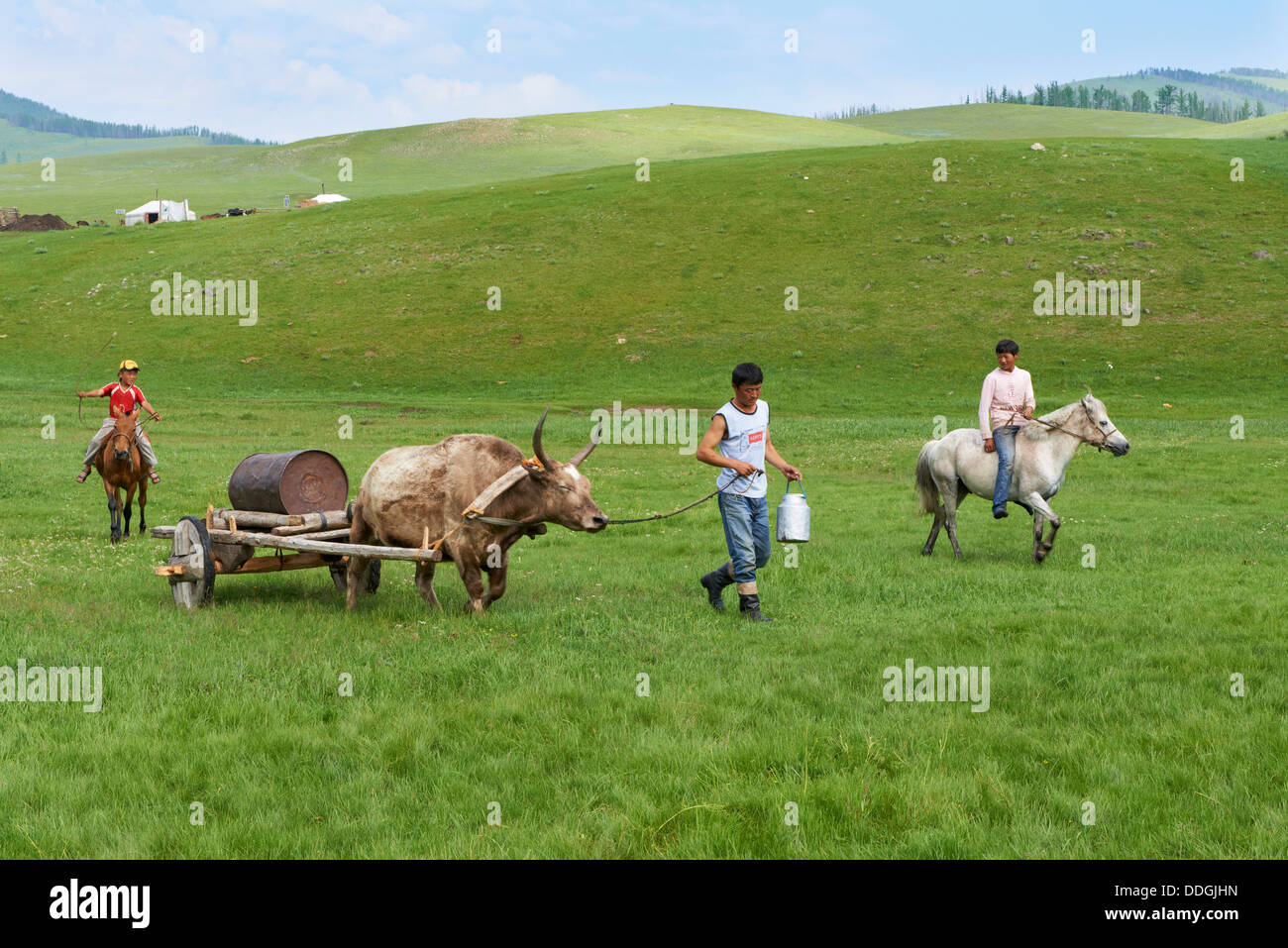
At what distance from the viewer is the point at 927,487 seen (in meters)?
16.2

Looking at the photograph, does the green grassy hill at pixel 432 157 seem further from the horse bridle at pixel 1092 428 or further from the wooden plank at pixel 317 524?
the wooden plank at pixel 317 524

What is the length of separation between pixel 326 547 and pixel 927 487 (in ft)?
30.9

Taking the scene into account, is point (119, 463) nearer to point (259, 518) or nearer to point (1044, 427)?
point (259, 518)

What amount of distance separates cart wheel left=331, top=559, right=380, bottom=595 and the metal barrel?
721mm

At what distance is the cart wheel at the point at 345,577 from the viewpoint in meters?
12.5

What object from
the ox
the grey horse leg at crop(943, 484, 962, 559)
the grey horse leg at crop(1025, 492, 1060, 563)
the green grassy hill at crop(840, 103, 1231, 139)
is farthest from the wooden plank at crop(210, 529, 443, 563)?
the green grassy hill at crop(840, 103, 1231, 139)

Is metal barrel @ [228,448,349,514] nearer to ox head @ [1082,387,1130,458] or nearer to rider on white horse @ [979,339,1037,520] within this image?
rider on white horse @ [979,339,1037,520]

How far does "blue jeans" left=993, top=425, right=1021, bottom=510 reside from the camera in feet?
49.1

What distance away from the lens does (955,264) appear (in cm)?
6169

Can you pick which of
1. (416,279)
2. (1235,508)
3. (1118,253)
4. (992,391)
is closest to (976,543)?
(992,391)

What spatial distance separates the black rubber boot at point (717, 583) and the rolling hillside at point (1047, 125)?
14511 centimetres

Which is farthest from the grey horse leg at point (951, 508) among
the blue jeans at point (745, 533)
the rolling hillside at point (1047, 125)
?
the rolling hillside at point (1047, 125)

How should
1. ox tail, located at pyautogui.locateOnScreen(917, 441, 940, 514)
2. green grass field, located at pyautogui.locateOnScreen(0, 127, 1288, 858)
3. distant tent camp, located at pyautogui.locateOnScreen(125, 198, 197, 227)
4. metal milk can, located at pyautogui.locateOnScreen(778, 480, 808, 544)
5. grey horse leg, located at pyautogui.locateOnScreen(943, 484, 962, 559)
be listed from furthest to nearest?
distant tent camp, located at pyautogui.locateOnScreen(125, 198, 197, 227)
ox tail, located at pyautogui.locateOnScreen(917, 441, 940, 514)
grey horse leg, located at pyautogui.locateOnScreen(943, 484, 962, 559)
metal milk can, located at pyautogui.locateOnScreen(778, 480, 808, 544)
green grass field, located at pyautogui.locateOnScreen(0, 127, 1288, 858)
